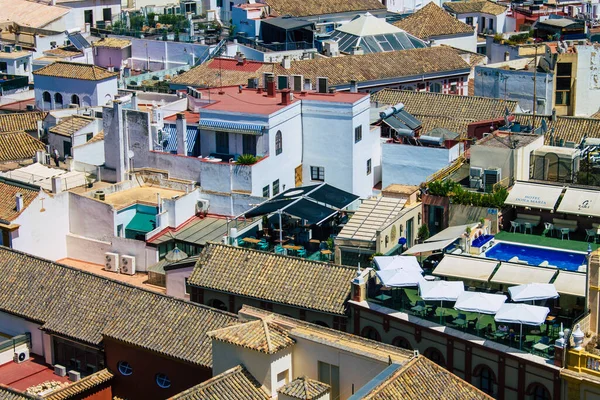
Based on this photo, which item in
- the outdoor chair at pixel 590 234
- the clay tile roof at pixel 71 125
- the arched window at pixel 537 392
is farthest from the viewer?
the clay tile roof at pixel 71 125

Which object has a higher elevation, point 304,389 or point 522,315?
point 522,315

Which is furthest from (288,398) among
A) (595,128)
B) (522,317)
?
(595,128)

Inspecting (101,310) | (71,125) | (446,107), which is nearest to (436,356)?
(101,310)

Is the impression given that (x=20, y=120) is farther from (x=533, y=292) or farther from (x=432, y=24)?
(x=533, y=292)

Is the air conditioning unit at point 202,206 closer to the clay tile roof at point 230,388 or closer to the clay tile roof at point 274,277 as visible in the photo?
the clay tile roof at point 274,277

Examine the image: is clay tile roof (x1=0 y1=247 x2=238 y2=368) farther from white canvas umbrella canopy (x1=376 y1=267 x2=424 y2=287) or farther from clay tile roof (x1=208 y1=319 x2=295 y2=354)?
white canvas umbrella canopy (x1=376 y1=267 x2=424 y2=287)

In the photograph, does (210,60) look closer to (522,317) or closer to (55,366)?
(55,366)

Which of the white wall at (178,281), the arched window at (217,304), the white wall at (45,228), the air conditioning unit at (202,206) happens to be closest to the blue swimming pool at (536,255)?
the arched window at (217,304)
